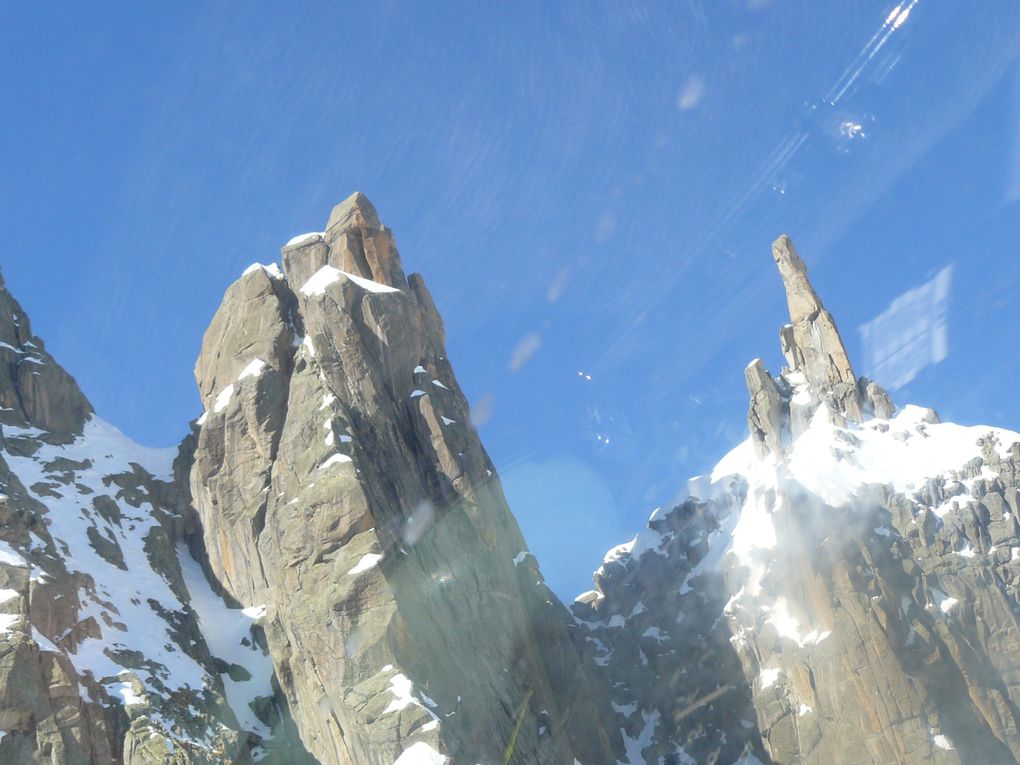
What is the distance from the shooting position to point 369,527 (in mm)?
67188

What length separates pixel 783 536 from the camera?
13175 cm

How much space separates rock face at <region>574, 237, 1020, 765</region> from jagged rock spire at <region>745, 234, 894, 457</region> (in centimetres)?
30

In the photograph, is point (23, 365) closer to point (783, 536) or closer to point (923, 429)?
point (783, 536)

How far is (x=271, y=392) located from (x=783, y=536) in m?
76.6

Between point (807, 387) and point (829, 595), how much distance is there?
46.0m

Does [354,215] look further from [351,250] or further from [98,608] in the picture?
[98,608]

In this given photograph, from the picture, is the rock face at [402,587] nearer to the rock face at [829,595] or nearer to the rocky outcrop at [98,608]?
the rocky outcrop at [98,608]

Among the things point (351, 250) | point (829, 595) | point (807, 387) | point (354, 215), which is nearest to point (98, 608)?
point (351, 250)

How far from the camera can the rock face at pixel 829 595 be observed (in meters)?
115

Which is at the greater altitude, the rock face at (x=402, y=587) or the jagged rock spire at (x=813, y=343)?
the jagged rock spire at (x=813, y=343)

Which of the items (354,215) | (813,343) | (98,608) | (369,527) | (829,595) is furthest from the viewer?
(813,343)

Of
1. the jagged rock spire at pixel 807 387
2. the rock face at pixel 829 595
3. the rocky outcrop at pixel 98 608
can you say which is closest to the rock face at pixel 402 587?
the rocky outcrop at pixel 98 608

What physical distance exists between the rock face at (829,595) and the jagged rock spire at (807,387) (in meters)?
0.30

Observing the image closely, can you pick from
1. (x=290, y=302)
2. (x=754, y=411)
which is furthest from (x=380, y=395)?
(x=754, y=411)
